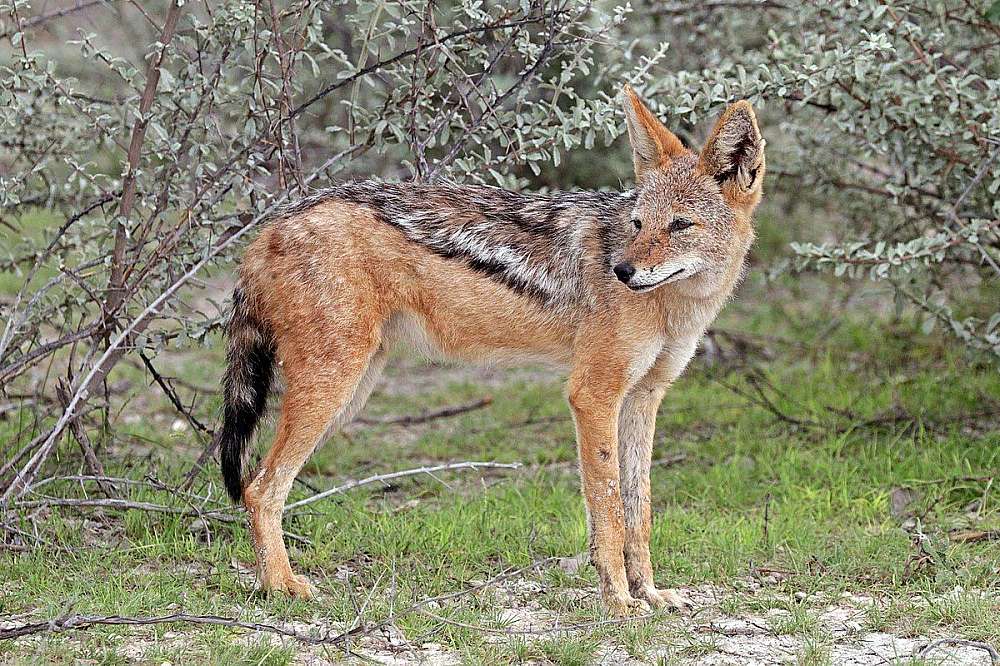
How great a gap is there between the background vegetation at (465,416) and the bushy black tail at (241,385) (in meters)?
0.38

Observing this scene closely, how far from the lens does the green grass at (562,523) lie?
189 inches

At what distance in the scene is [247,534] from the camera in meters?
5.82

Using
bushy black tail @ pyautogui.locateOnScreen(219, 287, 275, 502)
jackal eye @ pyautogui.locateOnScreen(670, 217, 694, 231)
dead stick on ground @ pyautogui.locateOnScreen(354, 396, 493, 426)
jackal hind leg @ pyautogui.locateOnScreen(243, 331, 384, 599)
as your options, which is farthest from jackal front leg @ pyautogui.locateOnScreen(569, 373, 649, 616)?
dead stick on ground @ pyautogui.locateOnScreen(354, 396, 493, 426)

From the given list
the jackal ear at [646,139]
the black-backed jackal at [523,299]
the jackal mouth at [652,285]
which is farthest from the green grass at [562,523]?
the jackal ear at [646,139]

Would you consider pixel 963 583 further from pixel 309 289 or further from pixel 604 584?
pixel 309 289

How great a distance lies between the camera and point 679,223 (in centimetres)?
503

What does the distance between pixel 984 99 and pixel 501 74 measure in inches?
179

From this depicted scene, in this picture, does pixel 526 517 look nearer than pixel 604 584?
No

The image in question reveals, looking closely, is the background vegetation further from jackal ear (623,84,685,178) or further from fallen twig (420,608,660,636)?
jackal ear (623,84,685,178)

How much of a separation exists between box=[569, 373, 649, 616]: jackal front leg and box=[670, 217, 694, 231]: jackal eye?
72 centimetres

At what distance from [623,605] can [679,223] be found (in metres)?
1.60

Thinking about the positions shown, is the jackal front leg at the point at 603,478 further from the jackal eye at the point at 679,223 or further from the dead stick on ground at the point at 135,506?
the dead stick on ground at the point at 135,506

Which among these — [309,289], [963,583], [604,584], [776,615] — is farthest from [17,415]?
[963,583]

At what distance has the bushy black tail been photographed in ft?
17.5
